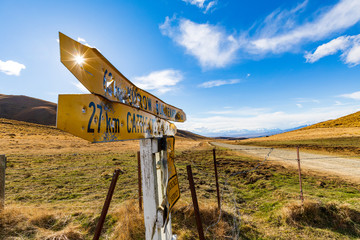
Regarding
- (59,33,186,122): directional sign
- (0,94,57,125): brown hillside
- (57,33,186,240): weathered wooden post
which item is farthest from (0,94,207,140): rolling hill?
(59,33,186,122): directional sign

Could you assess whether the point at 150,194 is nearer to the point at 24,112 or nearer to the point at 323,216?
the point at 323,216

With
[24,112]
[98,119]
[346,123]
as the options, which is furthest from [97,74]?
[24,112]

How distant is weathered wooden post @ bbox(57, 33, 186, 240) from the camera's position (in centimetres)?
99

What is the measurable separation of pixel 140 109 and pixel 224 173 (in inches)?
354

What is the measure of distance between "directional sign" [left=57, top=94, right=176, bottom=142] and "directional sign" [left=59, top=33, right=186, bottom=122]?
7cm

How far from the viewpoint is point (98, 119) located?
119 cm

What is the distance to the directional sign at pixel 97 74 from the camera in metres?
0.97

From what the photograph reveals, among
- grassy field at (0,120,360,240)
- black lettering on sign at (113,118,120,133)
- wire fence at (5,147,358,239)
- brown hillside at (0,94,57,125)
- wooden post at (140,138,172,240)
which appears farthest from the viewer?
brown hillside at (0,94,57,125)

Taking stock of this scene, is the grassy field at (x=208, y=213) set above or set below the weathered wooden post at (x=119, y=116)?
below

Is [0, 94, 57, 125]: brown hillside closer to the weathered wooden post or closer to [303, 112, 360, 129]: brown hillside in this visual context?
the weathered wooden post

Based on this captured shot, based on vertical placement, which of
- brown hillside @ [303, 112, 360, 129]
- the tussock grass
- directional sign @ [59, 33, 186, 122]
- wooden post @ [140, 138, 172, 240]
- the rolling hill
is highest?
the rolling hill

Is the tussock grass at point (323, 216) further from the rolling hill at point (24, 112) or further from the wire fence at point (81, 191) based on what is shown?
the rolling hill at point (24, 112)

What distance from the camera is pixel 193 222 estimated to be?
14.7ft

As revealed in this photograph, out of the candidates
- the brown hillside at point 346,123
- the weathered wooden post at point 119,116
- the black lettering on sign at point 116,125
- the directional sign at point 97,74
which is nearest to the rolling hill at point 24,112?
the weathered wooden post at point 119,116
